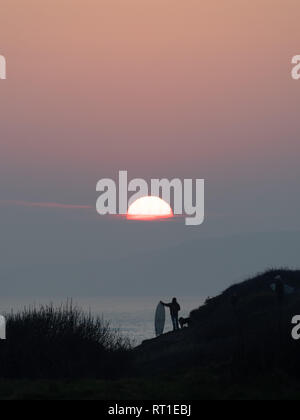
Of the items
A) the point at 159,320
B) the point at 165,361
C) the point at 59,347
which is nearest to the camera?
the point at 59,347

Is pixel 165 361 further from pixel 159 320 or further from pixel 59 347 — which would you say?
pixel 159 320

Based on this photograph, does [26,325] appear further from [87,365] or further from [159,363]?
[159,363]

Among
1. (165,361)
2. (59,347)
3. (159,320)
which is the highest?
(159,320)

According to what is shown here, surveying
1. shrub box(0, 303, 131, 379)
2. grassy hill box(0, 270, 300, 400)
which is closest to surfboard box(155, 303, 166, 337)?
grassy hill box(0, 270, 300, 400)

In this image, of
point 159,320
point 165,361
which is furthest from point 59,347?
point 159,320

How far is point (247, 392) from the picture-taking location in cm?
2995

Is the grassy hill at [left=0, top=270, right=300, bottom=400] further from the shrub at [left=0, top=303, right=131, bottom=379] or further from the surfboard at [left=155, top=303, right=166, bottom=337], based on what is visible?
the surfboard at [left=155, top=303, right=166, bottom=337]

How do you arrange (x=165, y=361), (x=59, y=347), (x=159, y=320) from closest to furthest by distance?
(x=59, y=347), (x=165, y=361), (x=159, y=320)

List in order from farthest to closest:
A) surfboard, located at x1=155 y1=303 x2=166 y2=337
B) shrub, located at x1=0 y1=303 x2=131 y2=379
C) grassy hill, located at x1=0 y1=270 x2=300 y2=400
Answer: surfboard, located at x1=155 y1=303 x2=166 y2=337
shrub, located at x1=0 y1=303 x2=131 y2=379
grassy hill, located at x1=0 y1=270 x2=300 y2=400

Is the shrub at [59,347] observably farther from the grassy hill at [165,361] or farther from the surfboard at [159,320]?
the surfboard at [159,320]

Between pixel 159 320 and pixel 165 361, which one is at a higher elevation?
pixel 159 320

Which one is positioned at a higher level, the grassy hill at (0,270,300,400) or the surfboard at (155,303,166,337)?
the surfboard at (155,303,166,337)
